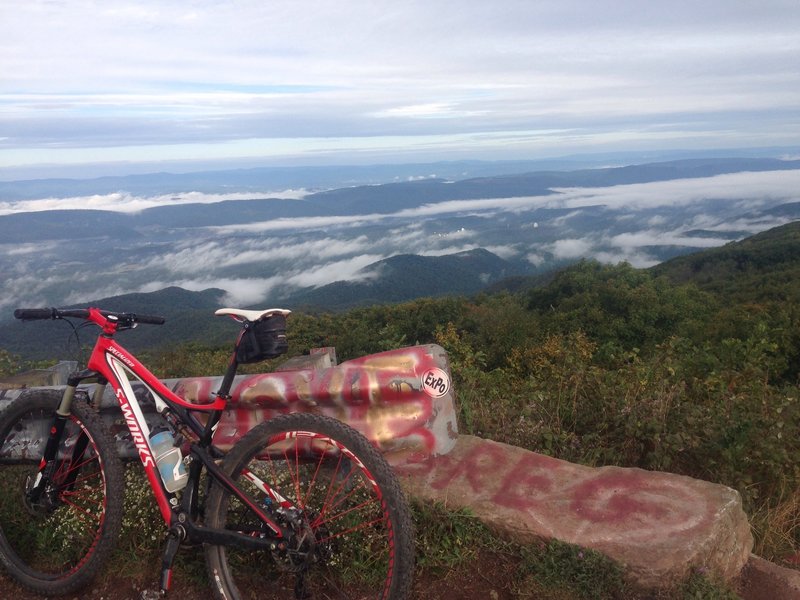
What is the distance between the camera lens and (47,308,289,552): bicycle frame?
9.16ft

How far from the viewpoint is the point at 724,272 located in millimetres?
77500

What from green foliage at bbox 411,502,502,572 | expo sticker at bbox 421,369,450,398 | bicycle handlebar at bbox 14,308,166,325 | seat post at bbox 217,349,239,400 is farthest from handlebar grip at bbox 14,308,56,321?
green foliage at bbox 411,502,502,572

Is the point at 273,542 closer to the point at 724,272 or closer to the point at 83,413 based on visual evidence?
the point at 83,413

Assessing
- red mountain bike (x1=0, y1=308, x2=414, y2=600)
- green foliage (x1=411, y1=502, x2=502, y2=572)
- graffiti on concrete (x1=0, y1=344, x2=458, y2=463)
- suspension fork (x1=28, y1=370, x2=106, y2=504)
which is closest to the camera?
red mountain bike (x1=0, y1=308, x2=414, y2=600)

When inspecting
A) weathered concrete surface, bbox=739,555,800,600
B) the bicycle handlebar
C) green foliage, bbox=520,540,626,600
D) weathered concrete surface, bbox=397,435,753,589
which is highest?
the bicycle handlebar

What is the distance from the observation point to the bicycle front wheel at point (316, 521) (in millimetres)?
2605

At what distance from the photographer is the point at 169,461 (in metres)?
3.04

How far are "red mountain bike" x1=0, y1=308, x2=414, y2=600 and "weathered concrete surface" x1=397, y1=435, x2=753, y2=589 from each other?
605 millimetres

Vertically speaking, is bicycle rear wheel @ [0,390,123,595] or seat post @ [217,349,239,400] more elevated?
seat post @ [217,349,239,400]

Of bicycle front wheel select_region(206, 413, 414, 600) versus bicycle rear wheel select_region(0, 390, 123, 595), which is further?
bicycle rear wheel select_region(0, 390, 123, 595)

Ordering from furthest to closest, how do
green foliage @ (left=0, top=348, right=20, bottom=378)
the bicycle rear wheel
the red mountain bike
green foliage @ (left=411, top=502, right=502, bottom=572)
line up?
green foliage @ (left=0, top=348, right=20, bottom=378)
the bicycle rear wheel
green foliage @ (left=411, top=502, right=502, bottom=572)
the red mountain bike

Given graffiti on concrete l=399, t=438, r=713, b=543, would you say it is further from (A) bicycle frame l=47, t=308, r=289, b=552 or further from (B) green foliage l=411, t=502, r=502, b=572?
(A) bicycle frame l=47, t=308, r=289, b=552

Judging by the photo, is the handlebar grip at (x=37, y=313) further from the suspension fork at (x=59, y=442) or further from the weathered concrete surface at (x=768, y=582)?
the weathered concrete surface at (x=768, y=582)

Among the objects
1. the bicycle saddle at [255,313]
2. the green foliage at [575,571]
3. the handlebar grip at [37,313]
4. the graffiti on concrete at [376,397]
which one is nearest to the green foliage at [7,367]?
the handlebar grip at [37,313]
